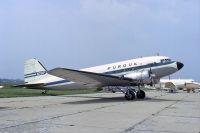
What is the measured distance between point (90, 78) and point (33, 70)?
413 inches

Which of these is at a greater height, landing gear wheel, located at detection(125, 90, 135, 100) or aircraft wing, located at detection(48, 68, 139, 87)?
aircraft wing, located at detection(48, 68, 139, 87)

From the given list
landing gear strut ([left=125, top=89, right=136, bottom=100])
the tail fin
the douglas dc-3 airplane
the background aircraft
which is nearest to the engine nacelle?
the douglas dc-3 airplane

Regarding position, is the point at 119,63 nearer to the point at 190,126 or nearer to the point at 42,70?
the point at 42,70

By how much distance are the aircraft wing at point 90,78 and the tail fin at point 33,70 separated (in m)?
7.72

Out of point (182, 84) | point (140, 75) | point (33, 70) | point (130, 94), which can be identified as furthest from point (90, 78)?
point (182, 84)

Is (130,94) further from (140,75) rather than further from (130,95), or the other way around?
(140,75)

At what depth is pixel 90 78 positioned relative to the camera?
28172 millimetres

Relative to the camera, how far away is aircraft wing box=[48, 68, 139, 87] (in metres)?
25.9

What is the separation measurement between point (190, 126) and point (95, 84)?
18.3 metres

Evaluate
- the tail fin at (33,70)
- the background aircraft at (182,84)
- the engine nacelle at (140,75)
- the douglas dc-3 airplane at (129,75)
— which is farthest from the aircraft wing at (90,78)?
the background aircraft at (182,84)

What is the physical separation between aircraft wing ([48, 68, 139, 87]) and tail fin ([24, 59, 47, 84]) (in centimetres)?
772

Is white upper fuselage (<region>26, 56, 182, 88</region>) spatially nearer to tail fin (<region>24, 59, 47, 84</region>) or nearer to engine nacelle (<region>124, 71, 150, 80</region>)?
engine nacelle (<region>124, 71, 150, 80</region>)

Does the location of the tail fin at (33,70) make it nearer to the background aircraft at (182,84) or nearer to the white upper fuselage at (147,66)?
the white upper fuselage at (147,66)

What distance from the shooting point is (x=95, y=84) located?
3023 centimetres
